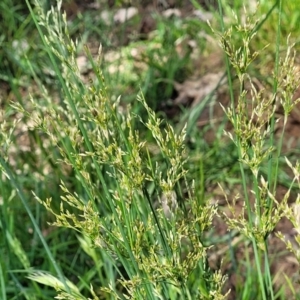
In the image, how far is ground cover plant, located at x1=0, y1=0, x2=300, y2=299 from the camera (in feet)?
3.19

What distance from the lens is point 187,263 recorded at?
3.25 feet

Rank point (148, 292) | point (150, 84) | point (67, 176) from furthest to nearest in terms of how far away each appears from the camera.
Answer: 1. point (150, 84)
2. point (67, 176)
3. point (148, 292)

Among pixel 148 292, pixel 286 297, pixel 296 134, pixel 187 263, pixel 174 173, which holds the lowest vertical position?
pixel 286 297

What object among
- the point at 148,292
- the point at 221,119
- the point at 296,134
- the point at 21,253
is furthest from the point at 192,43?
the point at 148,292

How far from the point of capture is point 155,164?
2.42 metres

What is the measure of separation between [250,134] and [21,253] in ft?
3.16

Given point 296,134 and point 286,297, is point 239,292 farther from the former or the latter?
point 296,134

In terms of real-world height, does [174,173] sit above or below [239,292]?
above

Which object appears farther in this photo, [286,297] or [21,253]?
[286,297]

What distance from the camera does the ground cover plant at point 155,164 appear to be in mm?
972

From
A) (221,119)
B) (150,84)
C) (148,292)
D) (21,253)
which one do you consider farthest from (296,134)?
(148,292)

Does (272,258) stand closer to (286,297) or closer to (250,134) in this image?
(286,297)

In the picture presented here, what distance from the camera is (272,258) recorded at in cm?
199

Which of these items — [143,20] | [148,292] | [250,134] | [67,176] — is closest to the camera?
[250,134]
